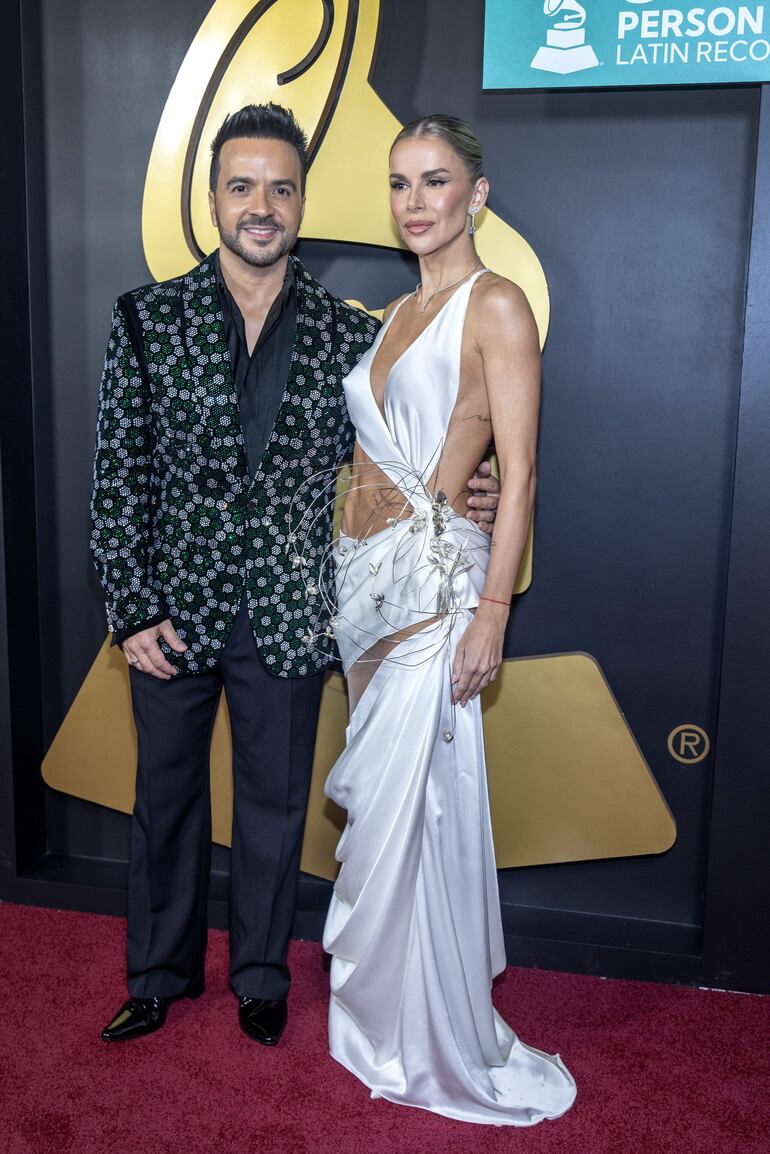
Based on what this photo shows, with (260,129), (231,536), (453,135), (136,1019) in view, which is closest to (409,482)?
(231,536)

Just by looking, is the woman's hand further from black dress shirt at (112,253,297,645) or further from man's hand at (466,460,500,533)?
black dress shirt at (112,253,297,645)

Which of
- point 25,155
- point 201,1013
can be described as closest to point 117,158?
point 25,155

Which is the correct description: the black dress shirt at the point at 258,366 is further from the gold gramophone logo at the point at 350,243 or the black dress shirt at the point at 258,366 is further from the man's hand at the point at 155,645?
the gold gramophone logo at the point at 350,243

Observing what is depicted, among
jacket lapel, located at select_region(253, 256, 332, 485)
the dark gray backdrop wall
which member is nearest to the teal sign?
the dark gray backdrop wall

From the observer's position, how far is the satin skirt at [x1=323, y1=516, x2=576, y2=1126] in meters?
2.02

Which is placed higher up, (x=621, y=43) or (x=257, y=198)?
(x=621, y=43)

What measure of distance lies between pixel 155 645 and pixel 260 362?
65cm

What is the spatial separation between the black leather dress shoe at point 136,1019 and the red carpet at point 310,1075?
2 centimetres

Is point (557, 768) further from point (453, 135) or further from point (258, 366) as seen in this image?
point (453, 135)

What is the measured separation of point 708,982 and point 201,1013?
1244 millimetres

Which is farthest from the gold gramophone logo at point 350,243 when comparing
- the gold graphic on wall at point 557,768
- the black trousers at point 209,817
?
the black trousers at point 209,817

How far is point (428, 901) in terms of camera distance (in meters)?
2.03

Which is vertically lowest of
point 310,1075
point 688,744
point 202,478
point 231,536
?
point 310,1075

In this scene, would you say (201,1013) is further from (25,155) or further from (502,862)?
(25,155)
